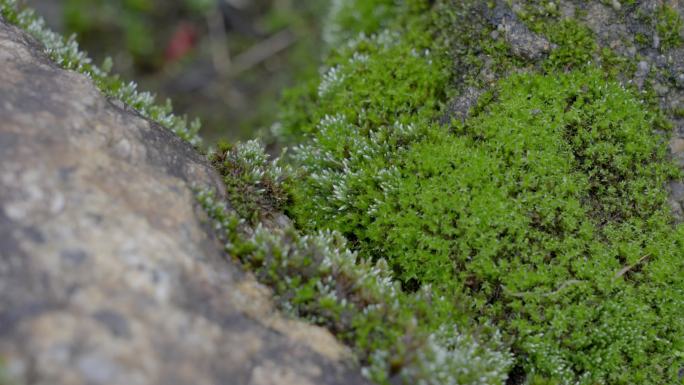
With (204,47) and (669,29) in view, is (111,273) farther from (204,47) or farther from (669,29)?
(204,47)

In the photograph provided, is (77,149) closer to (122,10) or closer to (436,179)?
(436,179)

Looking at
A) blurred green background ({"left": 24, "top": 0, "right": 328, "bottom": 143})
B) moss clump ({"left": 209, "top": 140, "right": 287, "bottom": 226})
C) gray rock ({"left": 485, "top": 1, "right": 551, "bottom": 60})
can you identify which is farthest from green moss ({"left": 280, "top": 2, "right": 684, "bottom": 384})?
blurred green background ({"left": 24, "top": 0, "right": 328, "bottom": 143})

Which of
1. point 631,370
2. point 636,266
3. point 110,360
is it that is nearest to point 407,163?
point 636,266

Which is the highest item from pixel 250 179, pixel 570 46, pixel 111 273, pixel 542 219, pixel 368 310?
pixel 570 46

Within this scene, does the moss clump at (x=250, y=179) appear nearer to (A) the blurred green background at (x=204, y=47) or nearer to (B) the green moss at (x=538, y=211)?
(B) the green moss at (x=538, y=211)

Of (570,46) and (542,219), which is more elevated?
(570,46)

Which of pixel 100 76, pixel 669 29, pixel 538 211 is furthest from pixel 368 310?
pixel 669 29

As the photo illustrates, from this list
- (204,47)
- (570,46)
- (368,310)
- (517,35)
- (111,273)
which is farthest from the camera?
(204,47)

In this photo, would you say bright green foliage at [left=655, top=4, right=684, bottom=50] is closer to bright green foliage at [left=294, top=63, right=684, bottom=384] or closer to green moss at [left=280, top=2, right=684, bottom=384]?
green moss at [left=280, top=2, right=684, bottom=384]
